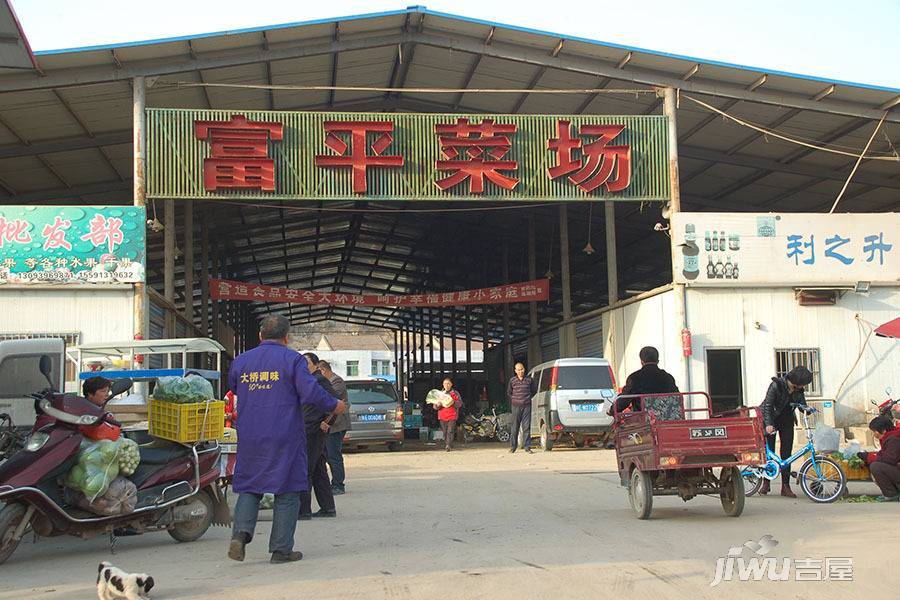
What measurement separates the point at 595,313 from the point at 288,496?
19726 millimetres

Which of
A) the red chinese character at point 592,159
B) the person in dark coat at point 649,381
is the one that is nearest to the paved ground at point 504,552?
the person in dark coat at point 649,381

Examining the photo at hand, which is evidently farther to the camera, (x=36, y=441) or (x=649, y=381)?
(x=649, y=381)

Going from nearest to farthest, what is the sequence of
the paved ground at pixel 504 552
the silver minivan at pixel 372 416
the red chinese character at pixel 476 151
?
the paved ground at pixel 504 552, the red chinese character at pixel 476 151, the silver minivan at pixel 372 416

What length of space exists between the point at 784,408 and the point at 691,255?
9.61 metres

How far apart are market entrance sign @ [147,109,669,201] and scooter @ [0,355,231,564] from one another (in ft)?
35.9

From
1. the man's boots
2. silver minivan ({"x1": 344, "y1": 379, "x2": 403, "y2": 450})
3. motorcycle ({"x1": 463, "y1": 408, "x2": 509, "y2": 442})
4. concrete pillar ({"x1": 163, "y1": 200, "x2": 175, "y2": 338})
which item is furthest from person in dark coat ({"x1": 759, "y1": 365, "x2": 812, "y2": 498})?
concrete pillar ({"x1": 163, "y1": 200, "x2": 175, "y2": 338})

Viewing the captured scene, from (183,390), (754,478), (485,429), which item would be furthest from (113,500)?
(485,429)

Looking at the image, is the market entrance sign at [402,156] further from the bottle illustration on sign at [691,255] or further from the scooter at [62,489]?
the scooter at [62,489]

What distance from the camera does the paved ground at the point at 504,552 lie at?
5.58m

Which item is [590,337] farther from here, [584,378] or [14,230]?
[14,230]

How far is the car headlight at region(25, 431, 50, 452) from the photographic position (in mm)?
6938

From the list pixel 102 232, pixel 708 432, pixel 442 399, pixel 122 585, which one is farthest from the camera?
pixel 442 399

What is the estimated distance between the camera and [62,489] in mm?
7062

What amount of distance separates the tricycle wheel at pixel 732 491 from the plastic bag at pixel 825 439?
199 centimetres
